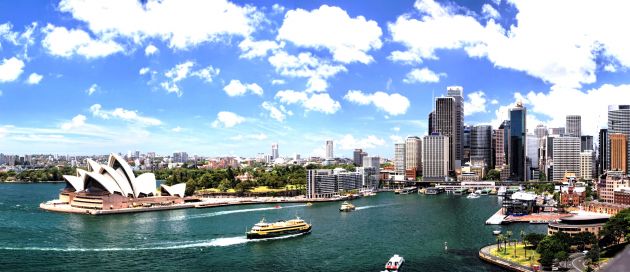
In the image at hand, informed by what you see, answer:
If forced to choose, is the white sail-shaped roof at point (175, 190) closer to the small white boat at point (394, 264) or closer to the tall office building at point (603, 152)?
the small white boat at point (394, 264)

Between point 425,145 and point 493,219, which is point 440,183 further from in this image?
point 493,219

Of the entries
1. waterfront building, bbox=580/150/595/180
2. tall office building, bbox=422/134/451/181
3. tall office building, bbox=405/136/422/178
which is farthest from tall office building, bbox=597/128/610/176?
tall office building, bbox=405/136/422/178

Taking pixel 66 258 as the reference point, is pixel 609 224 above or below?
above

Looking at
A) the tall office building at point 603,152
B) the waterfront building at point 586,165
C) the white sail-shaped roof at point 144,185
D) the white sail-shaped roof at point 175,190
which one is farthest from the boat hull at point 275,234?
the tall office building at point 603,152

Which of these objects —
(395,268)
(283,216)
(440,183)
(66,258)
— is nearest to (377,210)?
(283,216)

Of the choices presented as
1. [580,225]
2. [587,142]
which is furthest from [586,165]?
[580,225]

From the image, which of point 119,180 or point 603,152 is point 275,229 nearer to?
point 119,180
